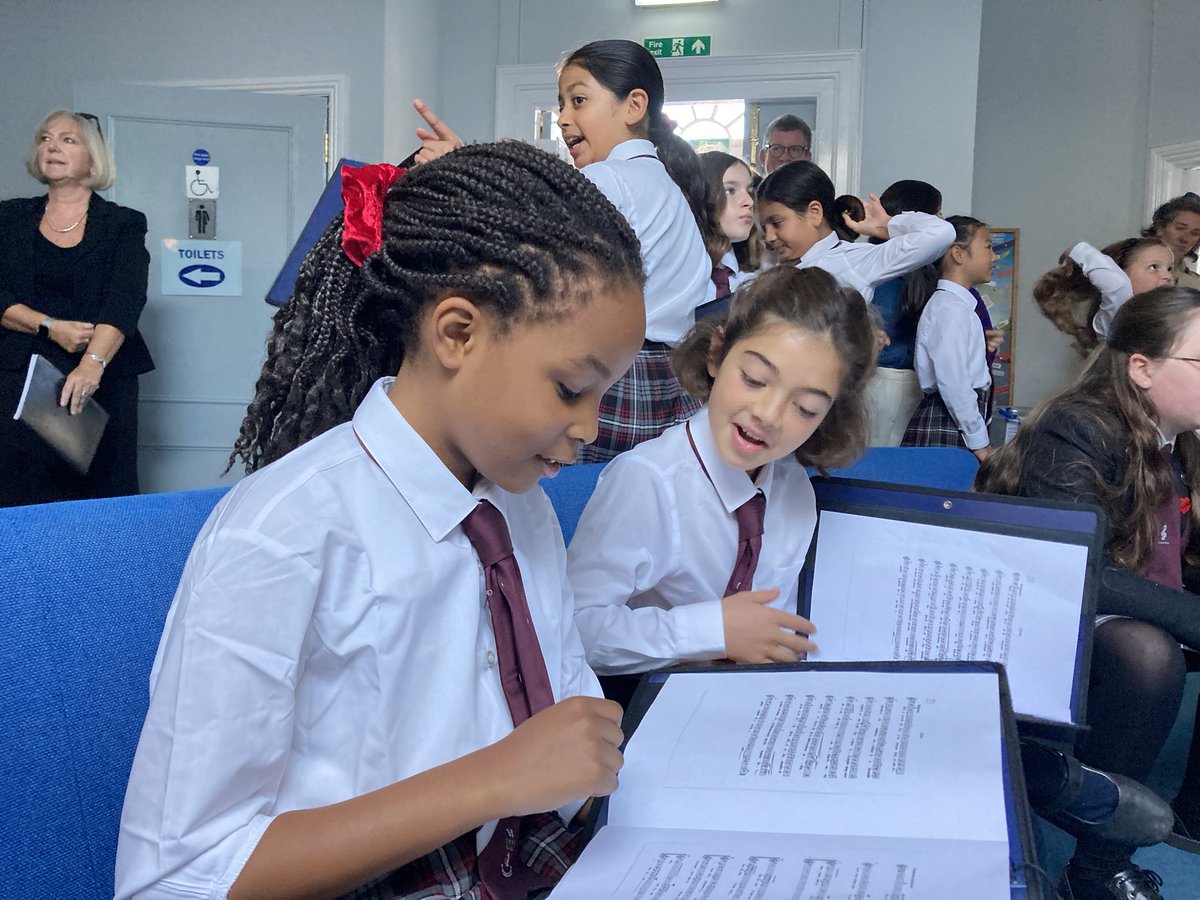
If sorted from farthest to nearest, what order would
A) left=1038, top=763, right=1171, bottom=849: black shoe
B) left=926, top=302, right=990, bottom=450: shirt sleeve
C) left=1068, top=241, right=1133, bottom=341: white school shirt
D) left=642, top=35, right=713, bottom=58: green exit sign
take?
left=642, top=35, right=713, bottom=58: green exit sign
left=1068, top=241, right=1133, bottom=341: white school shirt
left=926, top=302, right=990, bottom=450: shirt sleeve
left=1038, top=763, right=1171, bottom=849: black shoe

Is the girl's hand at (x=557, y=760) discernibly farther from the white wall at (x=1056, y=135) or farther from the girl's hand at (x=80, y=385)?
the white wall at (x=1056, y=135)

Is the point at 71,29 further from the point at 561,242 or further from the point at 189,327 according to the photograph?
the point at 561,242

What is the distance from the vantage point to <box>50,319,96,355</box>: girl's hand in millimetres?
3359

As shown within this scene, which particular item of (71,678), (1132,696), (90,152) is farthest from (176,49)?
(1132,696)

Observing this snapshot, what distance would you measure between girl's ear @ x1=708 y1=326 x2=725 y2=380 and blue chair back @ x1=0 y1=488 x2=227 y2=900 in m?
0.82

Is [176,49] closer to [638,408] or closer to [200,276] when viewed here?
[200,276]

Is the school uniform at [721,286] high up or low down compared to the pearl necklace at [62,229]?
down

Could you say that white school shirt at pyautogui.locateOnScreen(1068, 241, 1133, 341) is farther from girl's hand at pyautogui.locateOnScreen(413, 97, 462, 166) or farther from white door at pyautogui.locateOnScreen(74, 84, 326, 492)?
white door at pyautogui.locateOnScreen(74, 84, 326, 492)

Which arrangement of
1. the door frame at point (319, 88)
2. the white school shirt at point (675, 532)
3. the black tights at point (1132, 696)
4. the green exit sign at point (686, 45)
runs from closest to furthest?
1. the white school shirt at point (675, 532)
2. the black tights at point (1132, 696)
3. the door frame at point (319, 88)
4. the green exit sign at point (686, 45)

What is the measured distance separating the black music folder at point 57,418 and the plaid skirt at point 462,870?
2777mm

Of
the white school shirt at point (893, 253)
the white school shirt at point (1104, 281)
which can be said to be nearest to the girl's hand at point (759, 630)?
the white school shirt at point (893, 253)

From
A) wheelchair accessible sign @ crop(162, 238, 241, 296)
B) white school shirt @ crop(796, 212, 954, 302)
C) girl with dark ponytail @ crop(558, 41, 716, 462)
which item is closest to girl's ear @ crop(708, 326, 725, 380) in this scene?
girl with dark ponytail @ crop(558, 41, 716, 462)

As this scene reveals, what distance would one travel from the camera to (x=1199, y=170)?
6.04 m

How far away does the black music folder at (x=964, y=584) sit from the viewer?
1193mm
